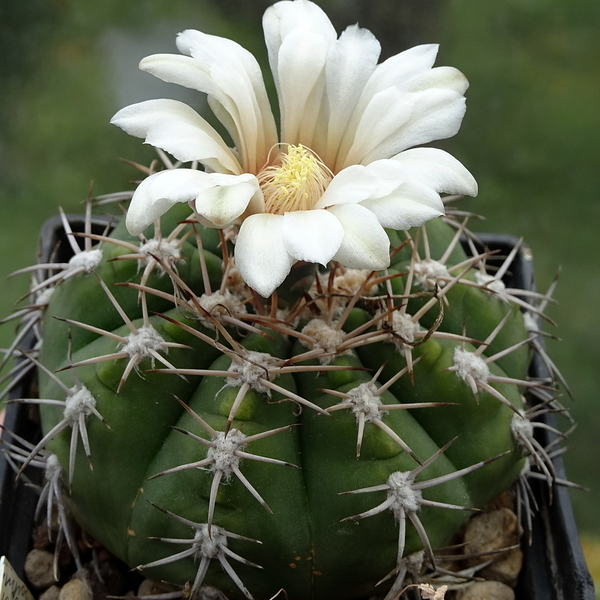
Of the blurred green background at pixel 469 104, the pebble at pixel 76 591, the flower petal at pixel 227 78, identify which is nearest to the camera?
the flower petal at pixel 227 78

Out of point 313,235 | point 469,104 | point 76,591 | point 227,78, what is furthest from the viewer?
point 469,104

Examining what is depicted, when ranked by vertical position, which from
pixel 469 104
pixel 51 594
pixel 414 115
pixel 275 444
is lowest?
pixel 51 594

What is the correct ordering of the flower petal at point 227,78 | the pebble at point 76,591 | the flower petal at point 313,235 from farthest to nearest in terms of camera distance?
1. the pebble at point 76,591
2. the flower petal at point 227,78
3. the flower petal at point 313,235

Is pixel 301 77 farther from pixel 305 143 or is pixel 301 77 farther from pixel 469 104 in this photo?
pixel 469 104

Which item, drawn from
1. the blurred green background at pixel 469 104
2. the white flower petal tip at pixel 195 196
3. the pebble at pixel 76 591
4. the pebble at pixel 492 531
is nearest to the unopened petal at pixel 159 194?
the white flower petal tip at pixel 195 196

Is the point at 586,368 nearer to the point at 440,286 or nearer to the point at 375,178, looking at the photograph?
the point at 440,286

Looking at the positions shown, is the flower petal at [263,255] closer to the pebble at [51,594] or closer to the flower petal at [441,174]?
the flower petal at [441,174]

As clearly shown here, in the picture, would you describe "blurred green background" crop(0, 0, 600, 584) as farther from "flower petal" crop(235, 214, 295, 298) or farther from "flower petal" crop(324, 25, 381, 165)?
"flower petal" crop(235, 214, 295, 298)

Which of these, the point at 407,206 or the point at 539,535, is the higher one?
the point at 407,206

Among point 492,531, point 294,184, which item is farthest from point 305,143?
point 492,531
